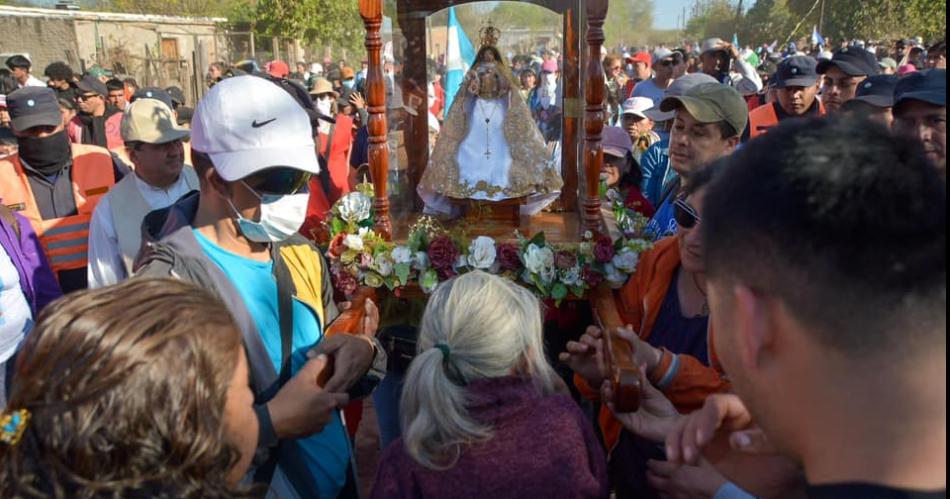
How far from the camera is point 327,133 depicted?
5.05m

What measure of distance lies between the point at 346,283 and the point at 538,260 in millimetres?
745

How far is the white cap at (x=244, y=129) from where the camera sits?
187 cm

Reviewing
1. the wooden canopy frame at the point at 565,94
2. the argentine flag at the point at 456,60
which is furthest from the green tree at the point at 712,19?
the wooden canopy frame at the point at 565,94

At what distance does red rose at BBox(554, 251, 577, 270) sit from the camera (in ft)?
9.00

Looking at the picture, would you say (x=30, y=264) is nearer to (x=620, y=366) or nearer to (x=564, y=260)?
(x=564, y=260)

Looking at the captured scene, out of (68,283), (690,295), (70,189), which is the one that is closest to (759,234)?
(690,295)

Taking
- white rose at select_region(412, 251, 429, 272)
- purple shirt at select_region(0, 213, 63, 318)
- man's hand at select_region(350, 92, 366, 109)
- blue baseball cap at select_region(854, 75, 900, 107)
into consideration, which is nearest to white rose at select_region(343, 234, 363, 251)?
white rose at select_region(412, 251, 429, 272)

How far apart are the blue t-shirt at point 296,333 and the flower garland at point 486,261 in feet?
2.21

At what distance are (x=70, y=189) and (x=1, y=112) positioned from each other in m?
5.00

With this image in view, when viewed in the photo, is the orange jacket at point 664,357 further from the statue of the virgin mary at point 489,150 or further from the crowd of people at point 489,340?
the statue of the virgin mary at point 489,150

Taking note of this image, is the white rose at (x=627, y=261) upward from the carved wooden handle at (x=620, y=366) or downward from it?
upward

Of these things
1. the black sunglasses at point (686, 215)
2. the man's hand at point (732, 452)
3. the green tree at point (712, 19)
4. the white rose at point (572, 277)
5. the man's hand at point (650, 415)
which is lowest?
the man's hand at point (650, 415)

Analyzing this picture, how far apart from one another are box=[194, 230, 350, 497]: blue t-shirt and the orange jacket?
811 millimetres

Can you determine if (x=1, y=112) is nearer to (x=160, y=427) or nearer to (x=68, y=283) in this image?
(x=68, y=283)
